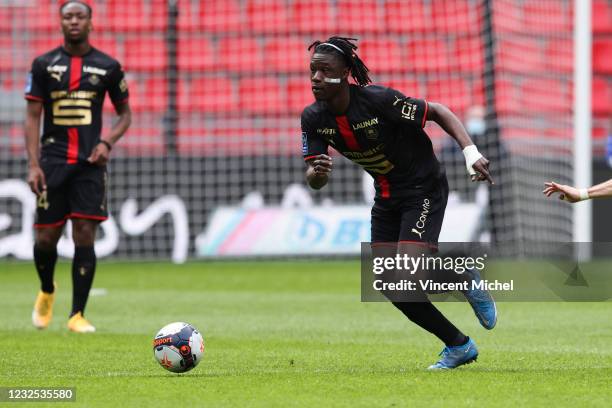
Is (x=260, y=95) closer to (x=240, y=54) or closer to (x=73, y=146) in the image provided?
(x=240, y=54)

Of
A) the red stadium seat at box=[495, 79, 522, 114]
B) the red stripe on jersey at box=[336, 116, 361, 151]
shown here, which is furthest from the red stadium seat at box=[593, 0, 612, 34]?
the red stripe on jersey at box=[336, 116, 361, 151]

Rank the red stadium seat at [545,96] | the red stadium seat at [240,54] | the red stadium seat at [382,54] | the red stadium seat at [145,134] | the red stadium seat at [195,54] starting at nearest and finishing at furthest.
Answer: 1. the red stadium seat at [545,96]
2. the red stadium seat at [145,134]
3. the red stadium seat at [382,54]
4. the red stadium seat at [240,54]
5. the red stadium seat at [195,54]

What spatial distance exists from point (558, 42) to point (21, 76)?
8.08m

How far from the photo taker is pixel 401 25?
1936 centimetres

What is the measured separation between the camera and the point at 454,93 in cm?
1903

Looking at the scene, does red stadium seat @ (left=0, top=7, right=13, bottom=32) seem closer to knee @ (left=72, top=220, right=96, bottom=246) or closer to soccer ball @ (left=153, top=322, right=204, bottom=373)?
knee @ (left=72, top=220, right=96, bottom=246)

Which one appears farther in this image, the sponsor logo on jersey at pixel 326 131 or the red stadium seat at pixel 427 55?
the red stadium seat at pixel 427 55

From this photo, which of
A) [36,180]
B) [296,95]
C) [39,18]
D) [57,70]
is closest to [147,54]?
[39,18]

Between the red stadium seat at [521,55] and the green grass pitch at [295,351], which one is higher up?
the red stadium seat at [521,55]

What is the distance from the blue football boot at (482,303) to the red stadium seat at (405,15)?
12819 millimetres

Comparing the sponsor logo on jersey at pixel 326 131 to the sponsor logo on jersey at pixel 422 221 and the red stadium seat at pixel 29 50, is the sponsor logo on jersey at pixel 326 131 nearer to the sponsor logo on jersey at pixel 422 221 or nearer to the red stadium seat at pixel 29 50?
the sponsor logo on jersey at pixel 422 221

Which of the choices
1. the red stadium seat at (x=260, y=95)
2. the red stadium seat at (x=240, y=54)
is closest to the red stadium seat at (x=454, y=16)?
the red stadium seat at (x=260, y=95)

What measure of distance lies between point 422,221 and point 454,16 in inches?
515

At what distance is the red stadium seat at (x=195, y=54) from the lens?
19.6 metres
